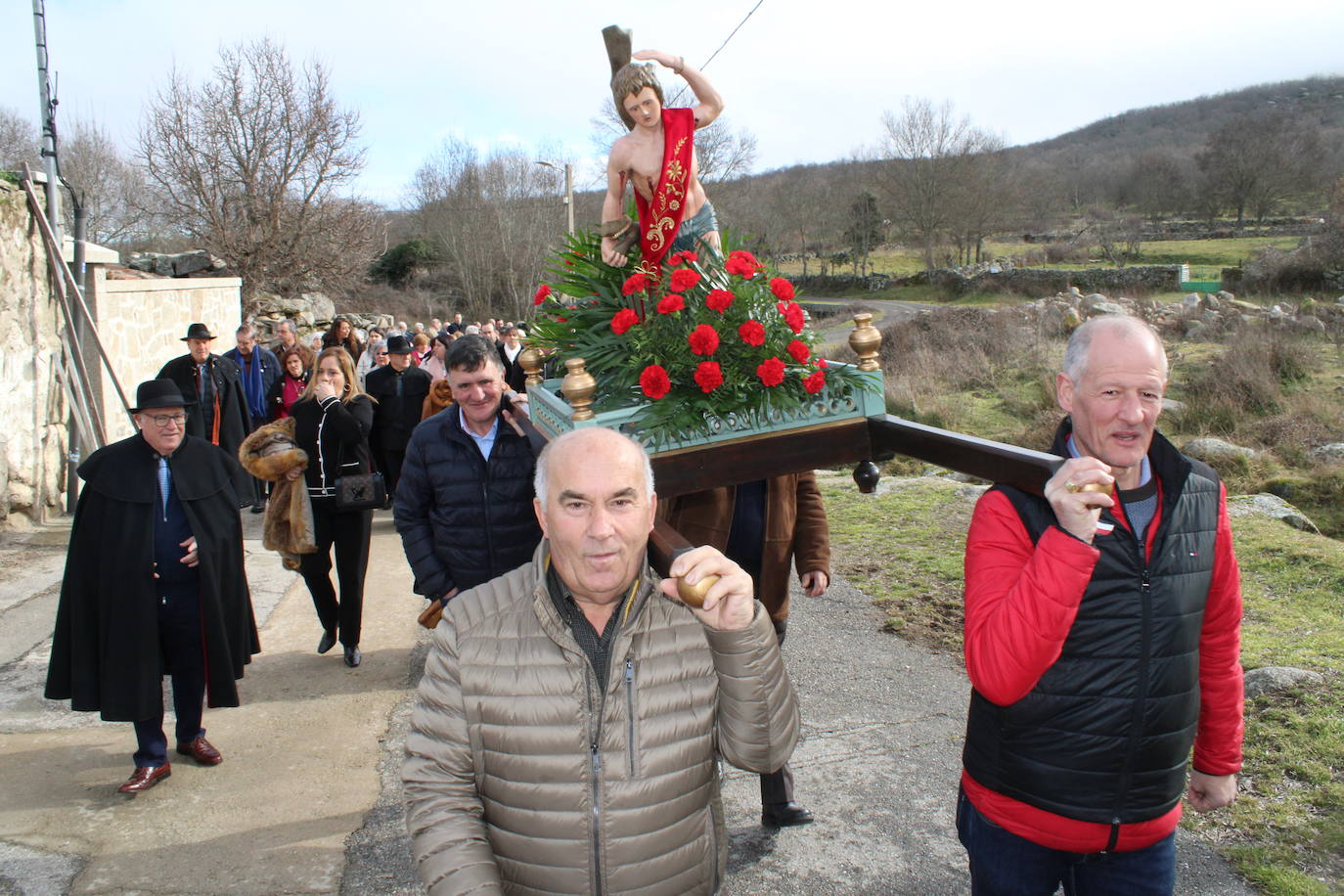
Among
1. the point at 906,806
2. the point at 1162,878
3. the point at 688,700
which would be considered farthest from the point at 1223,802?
the point at 906,806

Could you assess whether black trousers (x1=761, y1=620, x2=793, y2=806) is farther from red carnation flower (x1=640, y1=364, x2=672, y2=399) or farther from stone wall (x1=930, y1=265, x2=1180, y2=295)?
stone wall (x1=930, y1=265, x2=1180, y2=295)

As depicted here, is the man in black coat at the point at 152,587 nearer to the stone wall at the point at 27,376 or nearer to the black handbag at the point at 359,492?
the black handbag at the point at 359,492

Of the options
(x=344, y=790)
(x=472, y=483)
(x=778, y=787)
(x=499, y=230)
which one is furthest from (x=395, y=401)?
(x=499, y=230)

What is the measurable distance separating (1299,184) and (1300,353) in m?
44.1

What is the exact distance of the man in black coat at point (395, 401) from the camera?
7.79m

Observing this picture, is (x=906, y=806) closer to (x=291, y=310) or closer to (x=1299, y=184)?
(x=291, y=310)

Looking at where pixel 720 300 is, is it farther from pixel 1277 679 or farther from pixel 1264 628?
pixel 1264 628

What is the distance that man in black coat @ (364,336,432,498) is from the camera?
779cm

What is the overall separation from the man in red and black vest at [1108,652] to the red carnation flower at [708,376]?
3.20ft

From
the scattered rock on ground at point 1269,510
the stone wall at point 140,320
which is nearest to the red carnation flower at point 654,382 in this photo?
the scattered rock on ground at point 1269,510

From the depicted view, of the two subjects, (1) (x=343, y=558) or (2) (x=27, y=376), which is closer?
(1) (x=343, y=558)

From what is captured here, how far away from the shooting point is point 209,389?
891cm

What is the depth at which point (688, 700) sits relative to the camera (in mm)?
2018

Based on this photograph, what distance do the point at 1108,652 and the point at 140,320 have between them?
11.6 meters
